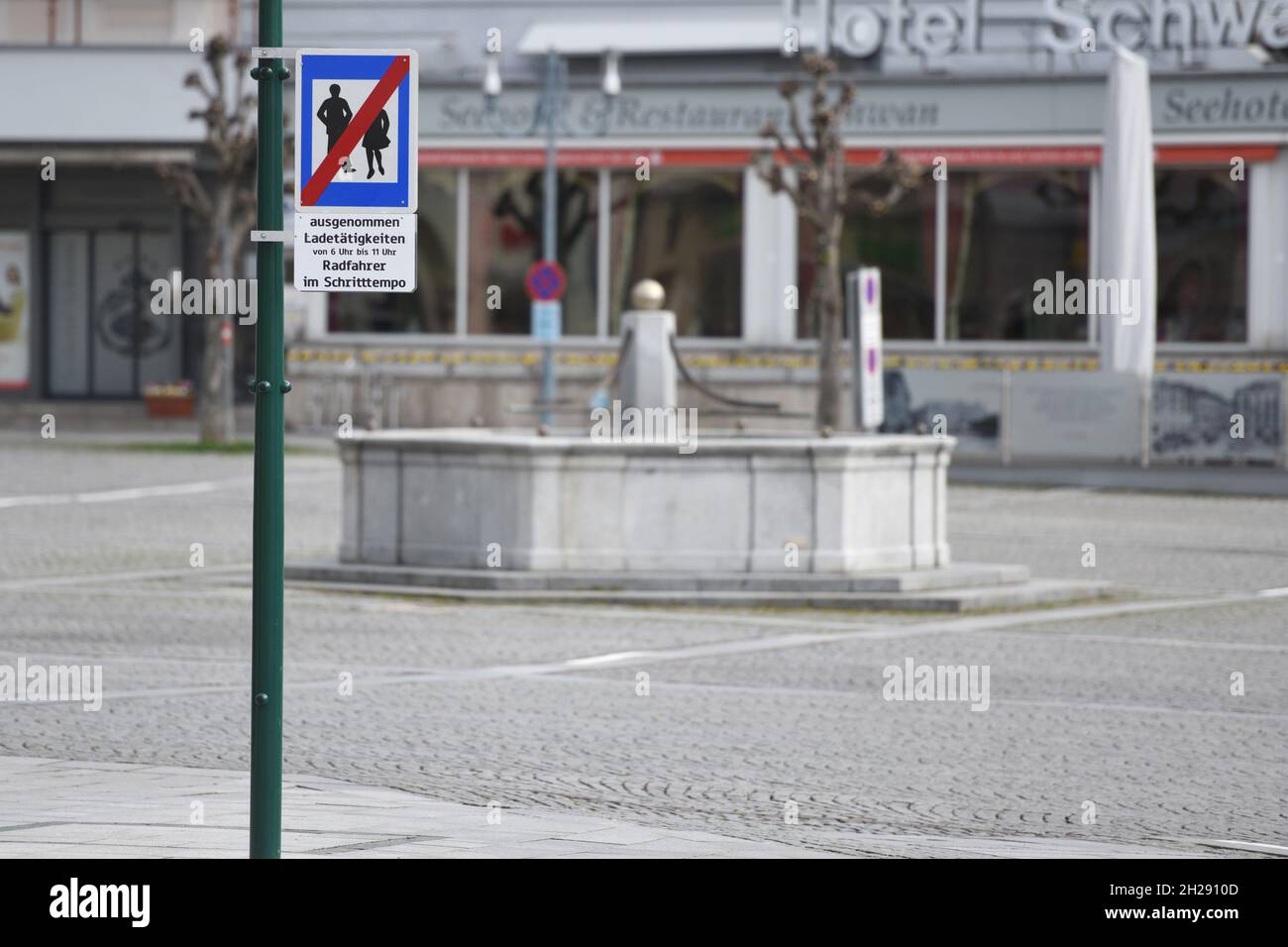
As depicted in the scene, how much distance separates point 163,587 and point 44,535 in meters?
4.38

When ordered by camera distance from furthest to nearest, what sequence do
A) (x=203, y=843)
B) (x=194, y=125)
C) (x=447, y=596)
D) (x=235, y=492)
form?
1. (x=194, y=125)
2. (x=235, y=492)
3. (x=447, y=596)
4. (x=203, y=843)

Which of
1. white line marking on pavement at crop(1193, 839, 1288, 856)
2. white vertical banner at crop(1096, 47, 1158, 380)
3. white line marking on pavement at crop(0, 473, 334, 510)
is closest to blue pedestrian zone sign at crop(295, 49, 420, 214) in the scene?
white line marking on pavement at crop(1193, 839, 1288, 856)

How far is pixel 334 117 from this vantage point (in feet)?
20.2

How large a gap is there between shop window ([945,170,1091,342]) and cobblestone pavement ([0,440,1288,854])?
750 inches

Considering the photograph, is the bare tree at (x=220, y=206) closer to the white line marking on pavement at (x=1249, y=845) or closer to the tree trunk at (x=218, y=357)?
the tree trunk at (x=218, y=357)

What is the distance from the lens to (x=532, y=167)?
40.6 m

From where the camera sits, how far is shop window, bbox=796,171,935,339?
39.6 metres

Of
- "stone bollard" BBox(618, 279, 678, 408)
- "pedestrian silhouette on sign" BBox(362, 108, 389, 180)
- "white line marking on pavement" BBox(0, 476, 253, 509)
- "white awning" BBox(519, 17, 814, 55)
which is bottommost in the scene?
"white line marking on pavement" BBox(0, 476, 253, 509)

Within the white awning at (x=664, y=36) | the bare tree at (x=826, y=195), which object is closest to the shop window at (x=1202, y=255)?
the bare tree at (x=826, y=195)

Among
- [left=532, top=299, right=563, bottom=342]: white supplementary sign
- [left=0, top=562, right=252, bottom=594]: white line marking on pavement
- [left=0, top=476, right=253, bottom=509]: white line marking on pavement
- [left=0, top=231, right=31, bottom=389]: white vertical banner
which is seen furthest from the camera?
[left=0, top=231, right=31, bottom=389]: white vertical banner

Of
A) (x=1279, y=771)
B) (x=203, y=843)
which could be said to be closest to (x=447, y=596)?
(x=1279, y=771)

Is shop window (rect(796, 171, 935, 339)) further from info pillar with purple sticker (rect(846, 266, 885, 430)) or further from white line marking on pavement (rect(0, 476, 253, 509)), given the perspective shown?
white line marking on pavement (rect(0, 476, 253, 509))
